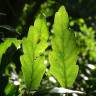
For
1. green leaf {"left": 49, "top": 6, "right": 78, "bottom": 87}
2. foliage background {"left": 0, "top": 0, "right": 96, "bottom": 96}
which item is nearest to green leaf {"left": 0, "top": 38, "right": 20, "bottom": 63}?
foliage background {"left": 0, "top": 0, "right": 96, "bottom": 96}

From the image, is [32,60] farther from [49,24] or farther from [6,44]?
[49,24]

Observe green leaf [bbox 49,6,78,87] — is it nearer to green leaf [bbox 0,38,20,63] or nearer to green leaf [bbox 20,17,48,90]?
green leaf [bbox 20,17,48,90]

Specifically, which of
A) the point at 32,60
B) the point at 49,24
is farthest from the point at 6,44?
the point at 49,24

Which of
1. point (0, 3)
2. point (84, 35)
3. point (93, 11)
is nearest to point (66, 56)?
point (0, 3)

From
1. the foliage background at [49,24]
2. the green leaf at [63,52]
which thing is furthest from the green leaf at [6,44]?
the green leaf at [63,52]

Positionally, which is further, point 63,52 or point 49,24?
point 49,24
